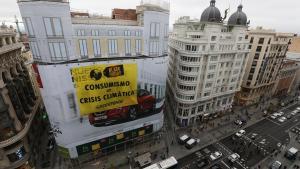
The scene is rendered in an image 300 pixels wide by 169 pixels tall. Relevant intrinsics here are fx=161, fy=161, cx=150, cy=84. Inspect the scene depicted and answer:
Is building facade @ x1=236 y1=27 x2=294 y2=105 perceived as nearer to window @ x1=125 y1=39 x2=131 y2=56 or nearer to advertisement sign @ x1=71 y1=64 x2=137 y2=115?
advertisement sign @ x1=71 y1=64 x2=137 y2=115

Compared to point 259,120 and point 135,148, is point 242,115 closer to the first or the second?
point 259,120

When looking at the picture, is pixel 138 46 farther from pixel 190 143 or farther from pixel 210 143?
pixel 210 143

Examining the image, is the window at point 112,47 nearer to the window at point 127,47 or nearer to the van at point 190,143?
the window at point 127,47

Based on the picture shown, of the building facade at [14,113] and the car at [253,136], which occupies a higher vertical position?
the building facade at [14,113]

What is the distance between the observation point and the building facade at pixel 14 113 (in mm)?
38469

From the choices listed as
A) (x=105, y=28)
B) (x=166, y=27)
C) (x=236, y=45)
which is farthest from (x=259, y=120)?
(x=105, y=28)

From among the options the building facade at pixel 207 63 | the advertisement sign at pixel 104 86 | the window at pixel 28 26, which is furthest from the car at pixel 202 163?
the window at pixel 28 26


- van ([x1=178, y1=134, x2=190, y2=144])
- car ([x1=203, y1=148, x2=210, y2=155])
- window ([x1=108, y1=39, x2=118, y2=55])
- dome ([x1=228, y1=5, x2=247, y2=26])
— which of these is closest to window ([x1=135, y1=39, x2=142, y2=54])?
window ([x1=108, y1=39, x2=118, y2=55])

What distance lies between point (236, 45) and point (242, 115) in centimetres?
3540

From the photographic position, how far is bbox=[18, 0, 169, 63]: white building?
32625 mm

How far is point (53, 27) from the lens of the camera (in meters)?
33.7

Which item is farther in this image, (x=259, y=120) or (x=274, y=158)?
(x=259, y=120)

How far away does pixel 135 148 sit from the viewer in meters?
56.5

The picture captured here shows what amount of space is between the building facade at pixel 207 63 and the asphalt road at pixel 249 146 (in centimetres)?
1476
